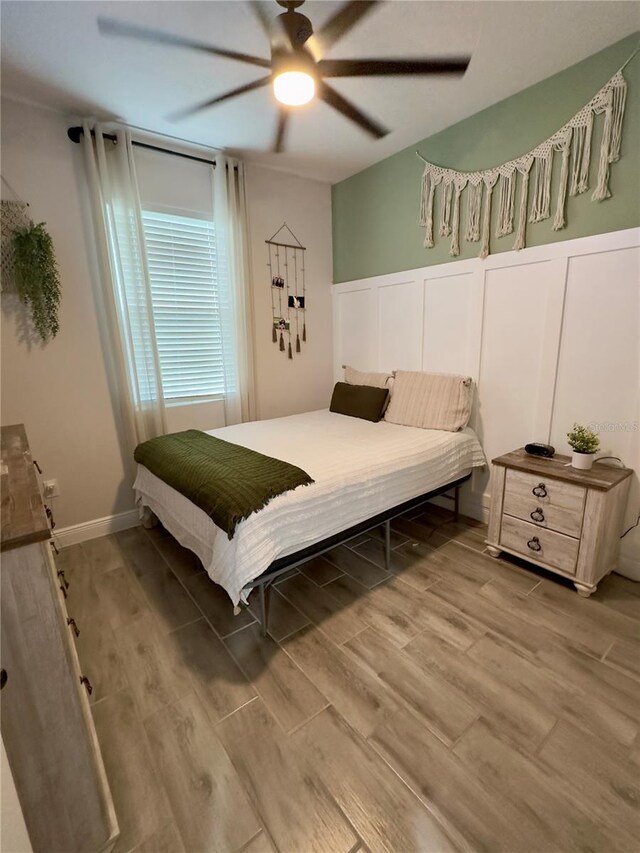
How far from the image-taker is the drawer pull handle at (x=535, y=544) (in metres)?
2.21

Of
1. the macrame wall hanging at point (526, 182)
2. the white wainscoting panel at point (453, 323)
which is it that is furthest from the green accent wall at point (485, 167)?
the white wainscoting panel at point (453, 323)

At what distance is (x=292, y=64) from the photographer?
1.51 m

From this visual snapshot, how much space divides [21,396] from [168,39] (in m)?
2.11

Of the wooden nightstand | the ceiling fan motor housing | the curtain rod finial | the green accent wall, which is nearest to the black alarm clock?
the wooden nightstand

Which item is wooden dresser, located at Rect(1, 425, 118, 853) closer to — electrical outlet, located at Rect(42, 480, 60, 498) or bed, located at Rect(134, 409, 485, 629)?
bed, located at Rect(134, 409, 485, 629)

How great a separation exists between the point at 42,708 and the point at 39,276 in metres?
2.33

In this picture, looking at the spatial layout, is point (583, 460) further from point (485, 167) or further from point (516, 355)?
point (485, 167)

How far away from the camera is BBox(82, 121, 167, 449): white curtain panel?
2445 millimetres

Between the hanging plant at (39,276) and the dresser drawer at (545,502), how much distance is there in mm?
3010

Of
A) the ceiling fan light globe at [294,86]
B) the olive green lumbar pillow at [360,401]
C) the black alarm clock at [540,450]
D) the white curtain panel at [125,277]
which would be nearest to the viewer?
the ceiling fan light globe at [294,86]

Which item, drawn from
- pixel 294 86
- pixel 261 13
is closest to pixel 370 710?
pixel 294 86

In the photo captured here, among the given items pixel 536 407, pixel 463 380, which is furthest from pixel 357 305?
pixel 536 407

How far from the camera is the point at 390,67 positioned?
1.70 metres

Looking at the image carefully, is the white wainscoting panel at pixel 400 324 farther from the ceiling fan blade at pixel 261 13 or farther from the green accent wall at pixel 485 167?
the ceiling fan blade at pixel 261 13
